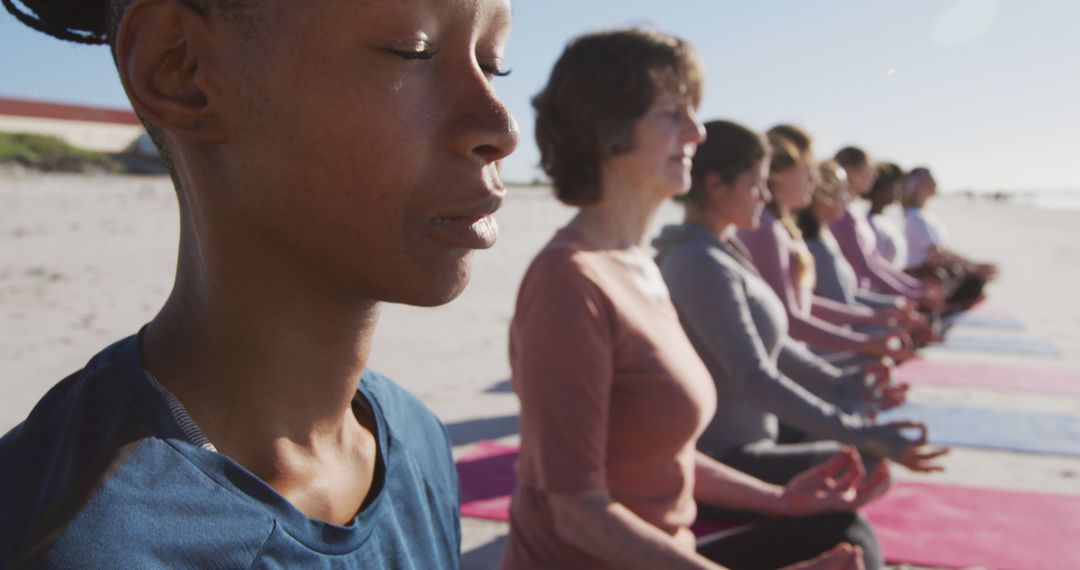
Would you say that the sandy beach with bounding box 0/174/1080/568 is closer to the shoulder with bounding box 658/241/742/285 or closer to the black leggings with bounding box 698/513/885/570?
the black leggings with bounding box 698/513/885/570

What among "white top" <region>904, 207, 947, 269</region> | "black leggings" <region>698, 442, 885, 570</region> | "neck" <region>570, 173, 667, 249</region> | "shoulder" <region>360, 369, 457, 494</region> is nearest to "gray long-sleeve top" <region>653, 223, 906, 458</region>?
"black leggings" <region>698, 442, 885, 570</region>

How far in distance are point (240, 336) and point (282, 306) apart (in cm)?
6

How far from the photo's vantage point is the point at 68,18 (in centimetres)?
97

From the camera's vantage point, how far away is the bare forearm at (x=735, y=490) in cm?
233

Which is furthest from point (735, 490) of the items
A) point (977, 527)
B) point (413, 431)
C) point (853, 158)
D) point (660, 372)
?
point (853, 158)

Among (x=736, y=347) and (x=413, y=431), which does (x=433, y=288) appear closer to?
(x=413, y=431)

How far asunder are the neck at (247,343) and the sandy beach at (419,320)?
259 cm

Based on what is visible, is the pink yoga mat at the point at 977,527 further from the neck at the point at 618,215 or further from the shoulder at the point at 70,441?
the shoulder at the point at 70,441

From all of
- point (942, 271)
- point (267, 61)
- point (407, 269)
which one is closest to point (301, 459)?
point (407, 269)

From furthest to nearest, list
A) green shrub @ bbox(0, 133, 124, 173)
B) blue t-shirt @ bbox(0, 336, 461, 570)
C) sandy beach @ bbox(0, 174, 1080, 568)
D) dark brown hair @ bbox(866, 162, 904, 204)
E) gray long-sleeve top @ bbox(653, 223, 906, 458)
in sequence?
green shrub @ bbox(0, 133, 124, 173), dark brown hair @ bbox(866, 162, 904, 204), sandy beach @ bbox(0, 174, 1080, 568), gray long-sleeve top @ bbox(653, 223, 906, 458), blue t-shirt @ bbox(0, 336, 461, 570)

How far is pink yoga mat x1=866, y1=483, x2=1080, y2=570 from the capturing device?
10.5 feet

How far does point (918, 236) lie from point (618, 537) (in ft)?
25.9

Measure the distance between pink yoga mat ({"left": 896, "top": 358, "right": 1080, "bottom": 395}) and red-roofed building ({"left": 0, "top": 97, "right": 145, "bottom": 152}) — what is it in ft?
132

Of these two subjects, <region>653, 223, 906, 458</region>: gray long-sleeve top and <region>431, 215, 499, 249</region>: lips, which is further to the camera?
<region>653, 223, 906, 458</region>: gray long-sleeve top
